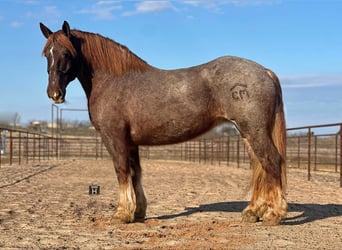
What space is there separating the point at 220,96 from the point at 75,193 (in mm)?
4529

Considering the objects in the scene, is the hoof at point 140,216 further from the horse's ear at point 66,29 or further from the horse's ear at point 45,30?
the horse's ear at point 45,30

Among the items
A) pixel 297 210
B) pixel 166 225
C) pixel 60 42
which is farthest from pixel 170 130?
pixel 297 210

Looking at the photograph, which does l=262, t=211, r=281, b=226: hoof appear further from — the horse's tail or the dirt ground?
the horse's tail

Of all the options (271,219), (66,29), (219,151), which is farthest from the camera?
(219,151)

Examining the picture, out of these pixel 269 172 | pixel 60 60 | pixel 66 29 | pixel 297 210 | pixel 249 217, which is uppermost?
pixel 66 29

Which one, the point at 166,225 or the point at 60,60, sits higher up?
the point at 60,60

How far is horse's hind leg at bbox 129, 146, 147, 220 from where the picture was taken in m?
5.55

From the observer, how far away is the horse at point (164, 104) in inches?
199

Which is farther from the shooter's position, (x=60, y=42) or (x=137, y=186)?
(x=137, y=186)

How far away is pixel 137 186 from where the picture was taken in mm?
5625

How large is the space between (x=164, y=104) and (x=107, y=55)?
3.18 ft

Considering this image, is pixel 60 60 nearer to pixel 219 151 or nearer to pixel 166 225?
pixel 166 225

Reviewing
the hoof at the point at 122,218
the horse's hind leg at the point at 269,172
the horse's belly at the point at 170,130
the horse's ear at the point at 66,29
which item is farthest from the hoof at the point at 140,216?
the horse's ear at the point at 66,29

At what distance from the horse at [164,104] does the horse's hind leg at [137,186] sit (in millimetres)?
12
